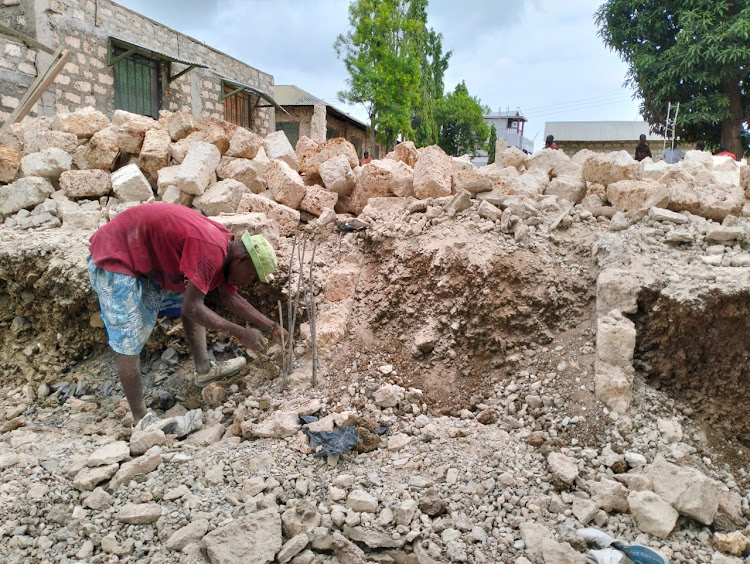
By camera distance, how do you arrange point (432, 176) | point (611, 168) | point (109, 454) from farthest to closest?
point (611, 168) < point (432, 176) < point (109, 454)

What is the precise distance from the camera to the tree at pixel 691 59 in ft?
42.9

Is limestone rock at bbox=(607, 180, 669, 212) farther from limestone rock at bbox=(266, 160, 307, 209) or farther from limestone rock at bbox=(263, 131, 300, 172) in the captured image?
limestone rock at bbox=(263, 131, 300, 172)

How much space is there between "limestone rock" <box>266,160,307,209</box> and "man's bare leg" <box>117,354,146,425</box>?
6.77 feet

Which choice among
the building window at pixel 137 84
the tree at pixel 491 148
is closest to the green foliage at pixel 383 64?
the building window at pixel 137 84

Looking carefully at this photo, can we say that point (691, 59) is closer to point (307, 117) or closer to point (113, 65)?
point (307, 117)

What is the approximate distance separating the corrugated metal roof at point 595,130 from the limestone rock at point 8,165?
1011 inches

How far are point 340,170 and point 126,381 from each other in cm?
259

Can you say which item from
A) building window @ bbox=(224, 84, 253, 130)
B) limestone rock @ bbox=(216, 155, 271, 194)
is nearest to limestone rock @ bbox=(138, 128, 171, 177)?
limestone rock @ bbox=(216, 155, 271, 194)

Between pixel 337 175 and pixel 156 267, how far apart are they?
216 centimetres

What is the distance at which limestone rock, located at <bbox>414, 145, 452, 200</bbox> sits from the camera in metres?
4.24

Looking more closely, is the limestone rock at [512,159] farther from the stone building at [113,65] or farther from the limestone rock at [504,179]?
the stone building at [113,65]

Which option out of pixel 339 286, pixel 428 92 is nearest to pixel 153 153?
pixel 339 286

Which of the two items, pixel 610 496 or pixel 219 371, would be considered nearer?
pixel 610 496

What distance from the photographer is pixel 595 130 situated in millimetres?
28047
